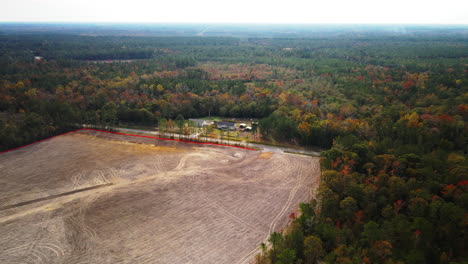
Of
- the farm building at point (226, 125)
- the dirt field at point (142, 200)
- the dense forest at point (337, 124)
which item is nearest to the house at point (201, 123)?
the farm building at point (226, 125)

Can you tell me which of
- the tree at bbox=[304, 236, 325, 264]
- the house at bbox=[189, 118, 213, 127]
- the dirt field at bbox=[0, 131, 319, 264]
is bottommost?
Result: the dirt field at bbox=[0, 131, 319, 264]

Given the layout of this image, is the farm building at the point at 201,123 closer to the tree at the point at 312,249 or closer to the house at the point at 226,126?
the house at the point at 226,126

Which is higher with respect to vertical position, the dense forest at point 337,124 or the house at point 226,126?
the dense forest at point 337,124

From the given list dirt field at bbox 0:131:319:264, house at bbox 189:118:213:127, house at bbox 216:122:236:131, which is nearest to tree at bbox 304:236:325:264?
dirt field at bbox 0:131:319:264

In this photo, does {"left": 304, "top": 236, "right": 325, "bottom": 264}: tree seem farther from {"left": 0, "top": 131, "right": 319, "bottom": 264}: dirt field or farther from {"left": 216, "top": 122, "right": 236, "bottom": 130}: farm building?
{"left": 216, "top": 122, "right": 236, "bottom": 130}: farm building

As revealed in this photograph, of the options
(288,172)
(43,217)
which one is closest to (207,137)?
(288,172)

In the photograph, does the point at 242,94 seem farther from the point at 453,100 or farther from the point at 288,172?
the point at 453,100
